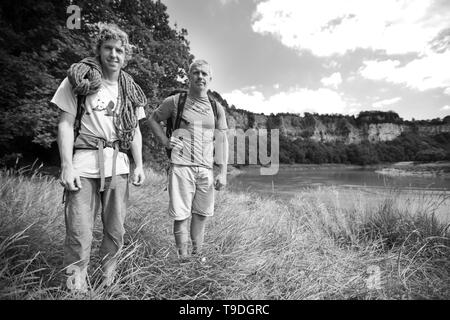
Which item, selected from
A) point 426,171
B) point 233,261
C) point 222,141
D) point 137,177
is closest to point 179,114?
point 222,141

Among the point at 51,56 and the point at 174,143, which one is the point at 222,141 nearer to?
the point at 174,143

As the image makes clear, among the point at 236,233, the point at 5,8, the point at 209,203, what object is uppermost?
the point at 5,8

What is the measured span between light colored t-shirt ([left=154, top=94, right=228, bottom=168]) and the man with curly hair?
0.50m

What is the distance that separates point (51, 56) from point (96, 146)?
812 centimetres

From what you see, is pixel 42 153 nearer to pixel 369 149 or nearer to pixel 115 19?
pixel 115 19

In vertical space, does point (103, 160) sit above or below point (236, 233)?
above

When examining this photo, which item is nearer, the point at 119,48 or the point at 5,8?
the point at 119,48

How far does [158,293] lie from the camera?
192 centimetres

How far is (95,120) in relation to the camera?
5.81ft

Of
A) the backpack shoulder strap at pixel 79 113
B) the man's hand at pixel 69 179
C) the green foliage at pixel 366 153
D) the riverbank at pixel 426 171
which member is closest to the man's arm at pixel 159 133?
the backpack shoulder strap at pixel 79 113

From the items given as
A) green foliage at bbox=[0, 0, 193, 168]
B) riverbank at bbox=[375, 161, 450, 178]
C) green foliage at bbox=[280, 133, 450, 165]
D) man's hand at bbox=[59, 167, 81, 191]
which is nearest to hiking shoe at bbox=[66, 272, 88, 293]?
man's hand at bbox=[59, 167, 81, 191]

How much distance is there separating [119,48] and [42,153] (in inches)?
448

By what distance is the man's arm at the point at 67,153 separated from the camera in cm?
158

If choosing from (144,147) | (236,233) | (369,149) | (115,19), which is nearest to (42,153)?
(144,147)
